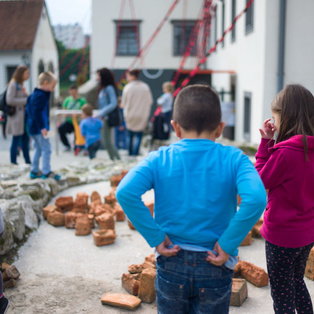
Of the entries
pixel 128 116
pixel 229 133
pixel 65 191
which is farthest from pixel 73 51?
pixel 65 191

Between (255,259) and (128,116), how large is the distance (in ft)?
17.2

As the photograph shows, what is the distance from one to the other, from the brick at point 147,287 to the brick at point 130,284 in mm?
103

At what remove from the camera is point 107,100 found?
311 inches

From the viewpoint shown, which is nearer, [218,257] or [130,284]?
[218,257]

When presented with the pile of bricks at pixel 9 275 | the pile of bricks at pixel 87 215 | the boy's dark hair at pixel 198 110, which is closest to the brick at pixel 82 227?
the pile of bricks at pixel 87 215

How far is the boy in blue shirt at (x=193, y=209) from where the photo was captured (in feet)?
6.47

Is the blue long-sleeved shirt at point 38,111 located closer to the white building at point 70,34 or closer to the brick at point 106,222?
the brick at point 106,222

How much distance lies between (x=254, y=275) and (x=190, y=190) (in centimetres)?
167

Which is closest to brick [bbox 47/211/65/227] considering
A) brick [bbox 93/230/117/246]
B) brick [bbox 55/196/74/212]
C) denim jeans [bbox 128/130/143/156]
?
brick [bbox 55/196/74/212]

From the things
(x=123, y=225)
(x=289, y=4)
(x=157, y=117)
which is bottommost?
(x=123, y=225)

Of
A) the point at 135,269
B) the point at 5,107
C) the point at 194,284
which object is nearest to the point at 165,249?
the point at 194,284

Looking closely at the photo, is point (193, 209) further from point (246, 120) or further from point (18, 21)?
point (246, 120)

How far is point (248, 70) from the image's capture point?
34.2ft

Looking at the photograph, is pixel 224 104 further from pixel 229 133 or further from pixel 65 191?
pixel 65 191
